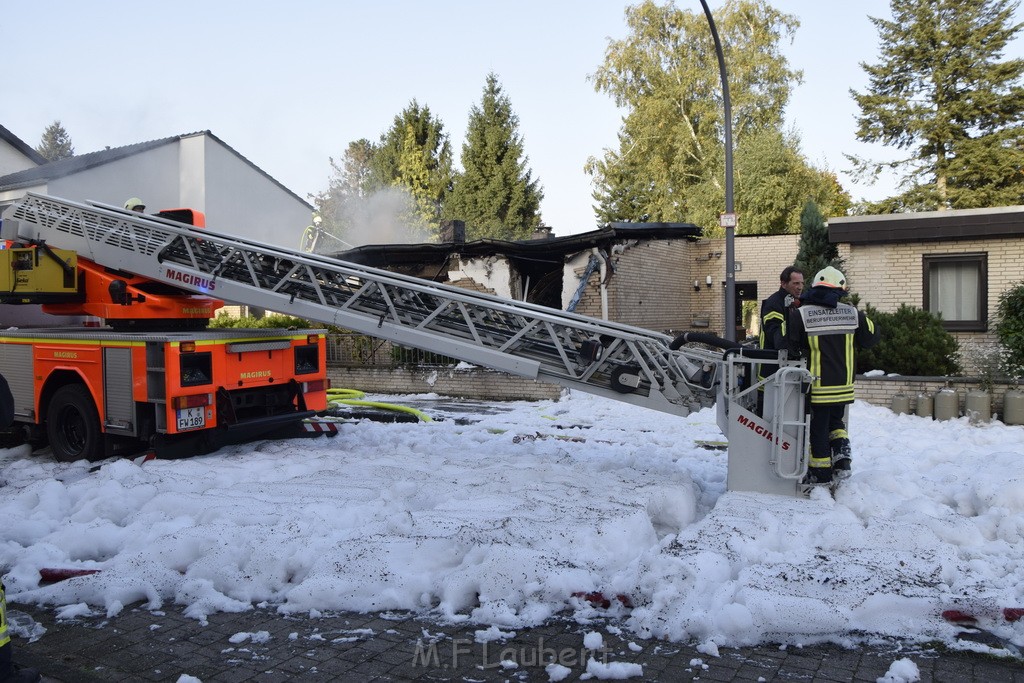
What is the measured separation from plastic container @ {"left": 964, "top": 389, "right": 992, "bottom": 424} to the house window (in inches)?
152

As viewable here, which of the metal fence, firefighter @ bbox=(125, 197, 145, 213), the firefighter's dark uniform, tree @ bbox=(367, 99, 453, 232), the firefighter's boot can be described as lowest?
the firefighter's boot

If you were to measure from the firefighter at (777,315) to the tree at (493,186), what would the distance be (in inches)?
1379

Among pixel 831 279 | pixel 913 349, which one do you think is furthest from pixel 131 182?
pixel 831 279

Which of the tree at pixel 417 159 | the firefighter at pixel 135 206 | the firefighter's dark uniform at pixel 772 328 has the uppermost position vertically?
the tree at pixel 417 159

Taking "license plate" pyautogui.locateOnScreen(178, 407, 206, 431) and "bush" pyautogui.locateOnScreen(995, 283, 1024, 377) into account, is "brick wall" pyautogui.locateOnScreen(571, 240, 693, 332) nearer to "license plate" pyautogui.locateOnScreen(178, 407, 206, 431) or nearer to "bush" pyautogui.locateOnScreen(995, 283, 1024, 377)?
"bush" pyautogui.locateOnScreen(995, 283, 1024, 377)

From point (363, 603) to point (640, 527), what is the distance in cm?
180

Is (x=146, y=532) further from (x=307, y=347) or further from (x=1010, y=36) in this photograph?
(x=1010, y=36)

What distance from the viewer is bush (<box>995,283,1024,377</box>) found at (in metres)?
11.5

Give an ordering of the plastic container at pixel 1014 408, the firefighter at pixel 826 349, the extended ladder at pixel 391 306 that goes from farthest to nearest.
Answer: the plastic container at pixel 1014 408 < the extended ladder at pixel 391 306 < the firefighter at pixel 826 349

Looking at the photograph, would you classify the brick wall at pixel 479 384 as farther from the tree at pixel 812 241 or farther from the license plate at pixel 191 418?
the tree at pixel 812 241

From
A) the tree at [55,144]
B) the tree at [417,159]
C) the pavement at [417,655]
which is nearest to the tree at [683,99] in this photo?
the tree at [417,159]

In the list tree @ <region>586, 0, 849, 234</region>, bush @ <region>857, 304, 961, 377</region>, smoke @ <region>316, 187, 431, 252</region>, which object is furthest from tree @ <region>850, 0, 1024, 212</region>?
bush @ <region>857, 304, 961, 377</region>

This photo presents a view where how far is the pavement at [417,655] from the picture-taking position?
381cm

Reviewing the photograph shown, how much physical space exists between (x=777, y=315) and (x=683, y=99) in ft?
114
